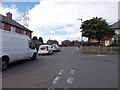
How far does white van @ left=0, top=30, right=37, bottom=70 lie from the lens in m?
7.02

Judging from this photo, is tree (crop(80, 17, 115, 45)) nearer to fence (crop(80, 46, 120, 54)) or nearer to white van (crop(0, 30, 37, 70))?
fence (crop(80, 46, 120, 54))

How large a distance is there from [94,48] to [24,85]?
55.9ft

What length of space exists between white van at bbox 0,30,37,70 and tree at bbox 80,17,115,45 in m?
14.6

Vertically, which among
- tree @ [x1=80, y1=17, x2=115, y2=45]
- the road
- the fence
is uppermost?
tree @ [x1=80, y1=17, x2=115, y2=45]

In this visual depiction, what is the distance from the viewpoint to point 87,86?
4.16m

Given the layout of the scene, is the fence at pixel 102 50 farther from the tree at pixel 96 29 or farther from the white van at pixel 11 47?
the white van at pixel 11 47

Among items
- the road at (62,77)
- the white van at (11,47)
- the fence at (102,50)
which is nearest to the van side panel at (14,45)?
the white van at (11,47)

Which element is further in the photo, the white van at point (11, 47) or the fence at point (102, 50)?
the fence at point (102, 50)

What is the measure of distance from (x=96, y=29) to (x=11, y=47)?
1717 cm

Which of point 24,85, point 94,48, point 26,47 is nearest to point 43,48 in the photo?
point 26,47

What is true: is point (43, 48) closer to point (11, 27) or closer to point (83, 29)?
point (83, 29)

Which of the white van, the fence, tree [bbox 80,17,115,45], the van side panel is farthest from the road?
tree [bbox 80,17,115,45]

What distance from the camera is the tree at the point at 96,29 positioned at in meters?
20.7

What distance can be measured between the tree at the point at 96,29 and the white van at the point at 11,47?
574 inches
